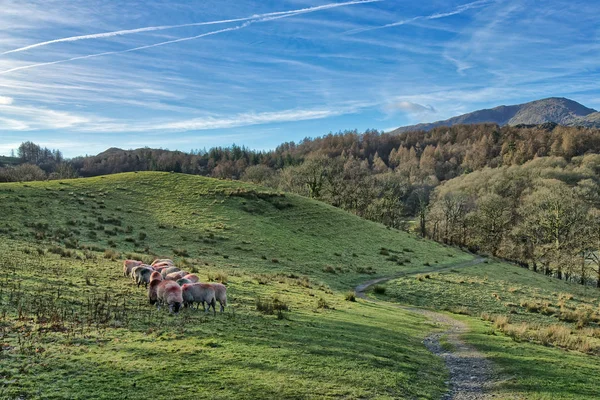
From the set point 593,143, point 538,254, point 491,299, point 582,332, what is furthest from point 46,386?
point 593,143

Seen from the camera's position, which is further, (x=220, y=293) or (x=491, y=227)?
(x=491, y=227)

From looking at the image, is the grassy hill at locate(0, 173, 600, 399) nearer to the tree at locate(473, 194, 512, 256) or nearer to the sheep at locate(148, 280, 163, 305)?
the sheep at locate(148, 280, 163, 305)

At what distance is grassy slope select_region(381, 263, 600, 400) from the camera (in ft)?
41.4

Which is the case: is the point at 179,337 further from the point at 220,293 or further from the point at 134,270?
the point at 134,270

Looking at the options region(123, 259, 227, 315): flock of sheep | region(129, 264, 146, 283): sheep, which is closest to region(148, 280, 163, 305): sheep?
region(123, 259, 227, 315): flock of sheep

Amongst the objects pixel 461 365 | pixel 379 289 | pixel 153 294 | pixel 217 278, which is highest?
pixel 153 294

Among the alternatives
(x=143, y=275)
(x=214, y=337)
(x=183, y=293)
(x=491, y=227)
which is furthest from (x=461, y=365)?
(x=491, y=227)

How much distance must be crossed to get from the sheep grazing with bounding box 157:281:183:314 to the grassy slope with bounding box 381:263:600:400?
37.9 ft

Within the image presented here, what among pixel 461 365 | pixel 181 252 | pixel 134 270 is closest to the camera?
pixel 461 365

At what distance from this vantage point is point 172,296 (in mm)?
15336

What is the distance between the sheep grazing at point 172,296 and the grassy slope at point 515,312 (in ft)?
37.9

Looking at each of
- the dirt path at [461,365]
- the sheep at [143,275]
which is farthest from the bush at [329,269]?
the sheep at [143,275]

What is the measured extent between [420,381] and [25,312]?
41.5ft

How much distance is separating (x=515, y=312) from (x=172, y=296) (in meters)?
29.7
